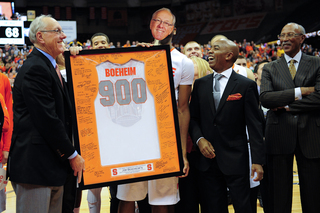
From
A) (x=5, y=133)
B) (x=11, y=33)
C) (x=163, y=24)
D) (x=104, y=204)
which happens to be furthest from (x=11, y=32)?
(x=163, y=24)

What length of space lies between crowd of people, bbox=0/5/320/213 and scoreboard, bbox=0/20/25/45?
17.4 m

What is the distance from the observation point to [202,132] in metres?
2.45

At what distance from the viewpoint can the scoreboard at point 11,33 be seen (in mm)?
18219

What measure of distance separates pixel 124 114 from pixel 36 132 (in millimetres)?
583

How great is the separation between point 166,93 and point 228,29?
21.6 metres

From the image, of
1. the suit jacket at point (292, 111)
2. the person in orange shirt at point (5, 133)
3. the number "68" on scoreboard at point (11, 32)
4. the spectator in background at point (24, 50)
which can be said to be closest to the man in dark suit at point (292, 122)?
the suit jacket at point (292, 111)

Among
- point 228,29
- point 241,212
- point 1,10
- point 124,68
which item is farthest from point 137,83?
point 1,10

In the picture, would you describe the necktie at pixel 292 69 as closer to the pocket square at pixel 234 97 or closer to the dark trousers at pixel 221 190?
the pocket square at pixel 234 97

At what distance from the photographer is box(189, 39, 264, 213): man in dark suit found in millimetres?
2312

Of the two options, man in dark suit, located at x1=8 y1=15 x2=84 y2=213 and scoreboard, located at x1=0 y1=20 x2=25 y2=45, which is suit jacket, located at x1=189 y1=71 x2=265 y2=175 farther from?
scoreboard, located at x1=0 y1=20 x2=25 y2=45

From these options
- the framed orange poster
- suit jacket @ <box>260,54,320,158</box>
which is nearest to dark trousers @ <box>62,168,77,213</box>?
the framed orange poster

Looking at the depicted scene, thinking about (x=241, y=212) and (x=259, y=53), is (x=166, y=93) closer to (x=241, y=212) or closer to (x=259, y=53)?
(x=241, y=212)

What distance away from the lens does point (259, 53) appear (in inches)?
707

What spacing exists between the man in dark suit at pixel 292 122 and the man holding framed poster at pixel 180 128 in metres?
0.81
